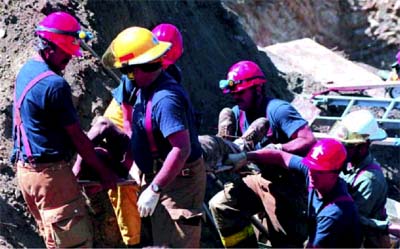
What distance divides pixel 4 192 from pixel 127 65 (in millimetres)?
2119

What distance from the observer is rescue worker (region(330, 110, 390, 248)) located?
17.6ft

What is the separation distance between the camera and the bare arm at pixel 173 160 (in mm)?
4426

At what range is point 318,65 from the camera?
37.0 feet

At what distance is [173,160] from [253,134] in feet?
4.29

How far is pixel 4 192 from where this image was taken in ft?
20.2

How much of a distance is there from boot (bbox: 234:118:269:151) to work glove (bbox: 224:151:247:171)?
0.17m

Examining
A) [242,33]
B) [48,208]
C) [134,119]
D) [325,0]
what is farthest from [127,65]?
[325,0]

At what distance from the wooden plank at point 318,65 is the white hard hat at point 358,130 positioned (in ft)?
12.4

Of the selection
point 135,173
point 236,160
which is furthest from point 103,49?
point 236,160

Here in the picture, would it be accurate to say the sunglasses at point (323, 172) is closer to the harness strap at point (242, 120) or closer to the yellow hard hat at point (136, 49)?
the harness strap at point (242, 120)

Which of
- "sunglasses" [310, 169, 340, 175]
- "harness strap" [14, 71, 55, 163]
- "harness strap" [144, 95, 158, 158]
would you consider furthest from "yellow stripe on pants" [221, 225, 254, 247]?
"harness strap" [14, 71, 55, 163]

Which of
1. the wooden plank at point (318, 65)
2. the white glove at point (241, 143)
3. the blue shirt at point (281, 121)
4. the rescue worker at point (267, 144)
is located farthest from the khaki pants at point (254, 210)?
the wooden plank at point (318, 65)

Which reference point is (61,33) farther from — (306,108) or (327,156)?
(306,108)

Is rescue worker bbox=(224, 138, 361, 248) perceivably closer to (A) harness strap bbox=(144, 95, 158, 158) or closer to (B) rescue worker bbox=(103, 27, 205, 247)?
(B) rescue worker bbox=(103, 27, 205, 247)
